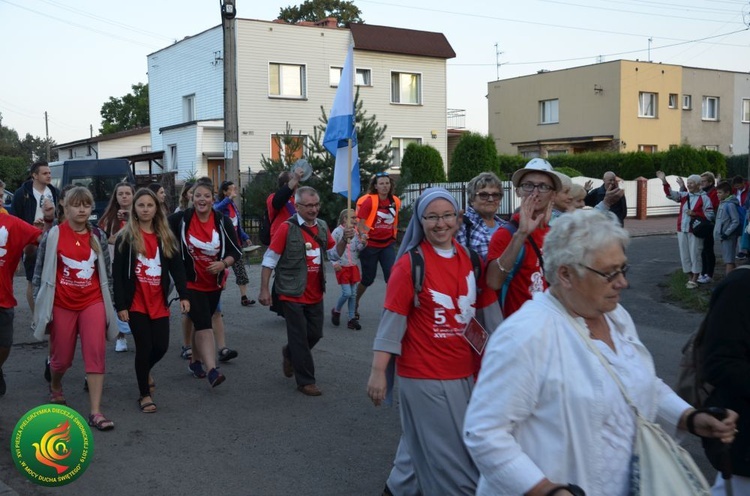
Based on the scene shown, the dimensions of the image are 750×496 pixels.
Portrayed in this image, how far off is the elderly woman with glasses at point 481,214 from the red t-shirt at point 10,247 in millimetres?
3794

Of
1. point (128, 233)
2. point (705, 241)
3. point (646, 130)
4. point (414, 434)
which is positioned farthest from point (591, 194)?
point (646, 130)

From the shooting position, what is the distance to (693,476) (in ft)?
8.13

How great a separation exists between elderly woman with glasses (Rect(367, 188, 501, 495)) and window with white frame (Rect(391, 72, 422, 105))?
1288 inches

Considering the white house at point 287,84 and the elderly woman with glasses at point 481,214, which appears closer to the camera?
the elderly woman with glasses at point 481,214

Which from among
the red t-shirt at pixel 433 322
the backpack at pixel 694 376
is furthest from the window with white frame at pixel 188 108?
the backpack at pixel 694 376

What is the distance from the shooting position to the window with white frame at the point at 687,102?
4766 cm

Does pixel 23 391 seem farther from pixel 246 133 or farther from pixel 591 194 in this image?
pixel 246 133

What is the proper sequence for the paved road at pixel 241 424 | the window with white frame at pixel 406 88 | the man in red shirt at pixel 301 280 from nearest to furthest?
the paved road at pixel 241 424 < the man in red shirt at pixel 301 280 < the window with white frame at pixel 406 88

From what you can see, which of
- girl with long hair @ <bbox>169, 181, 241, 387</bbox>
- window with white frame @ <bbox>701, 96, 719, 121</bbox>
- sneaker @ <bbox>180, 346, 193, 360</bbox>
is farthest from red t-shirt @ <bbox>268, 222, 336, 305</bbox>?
window with white frame @ <bbox>701, 96, 719, 121</bbox>

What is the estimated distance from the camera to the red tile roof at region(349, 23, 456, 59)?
3509cm

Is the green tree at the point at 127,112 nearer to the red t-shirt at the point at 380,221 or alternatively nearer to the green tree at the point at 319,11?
the green tree at the point at 319,11

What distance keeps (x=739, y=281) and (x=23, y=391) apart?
6416 millimetres

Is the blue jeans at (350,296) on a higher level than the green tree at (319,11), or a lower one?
lower

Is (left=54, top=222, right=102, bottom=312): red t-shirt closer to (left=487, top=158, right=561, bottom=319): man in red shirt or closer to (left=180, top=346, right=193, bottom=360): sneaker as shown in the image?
(left=180, top=346, right=193, bottom=360): sneaker
